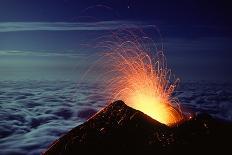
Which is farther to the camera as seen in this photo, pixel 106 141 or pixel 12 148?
pixel 12 148

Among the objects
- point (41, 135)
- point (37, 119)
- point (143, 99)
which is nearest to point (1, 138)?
point (41, 135)

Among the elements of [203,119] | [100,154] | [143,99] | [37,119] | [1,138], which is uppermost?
[37,119]

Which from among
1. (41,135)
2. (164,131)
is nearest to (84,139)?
(164,131)

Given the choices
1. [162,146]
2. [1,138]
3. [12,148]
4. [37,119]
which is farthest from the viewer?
[37,119]

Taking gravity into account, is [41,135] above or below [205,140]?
above

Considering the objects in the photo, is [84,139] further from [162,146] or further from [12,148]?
[12,148]

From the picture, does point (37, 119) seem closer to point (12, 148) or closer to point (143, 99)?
point (12, 148)

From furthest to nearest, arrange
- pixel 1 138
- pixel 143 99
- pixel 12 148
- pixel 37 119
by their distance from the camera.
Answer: pixel 37 119, pixel 1 138, pixel 12 148, pixel 143 99
